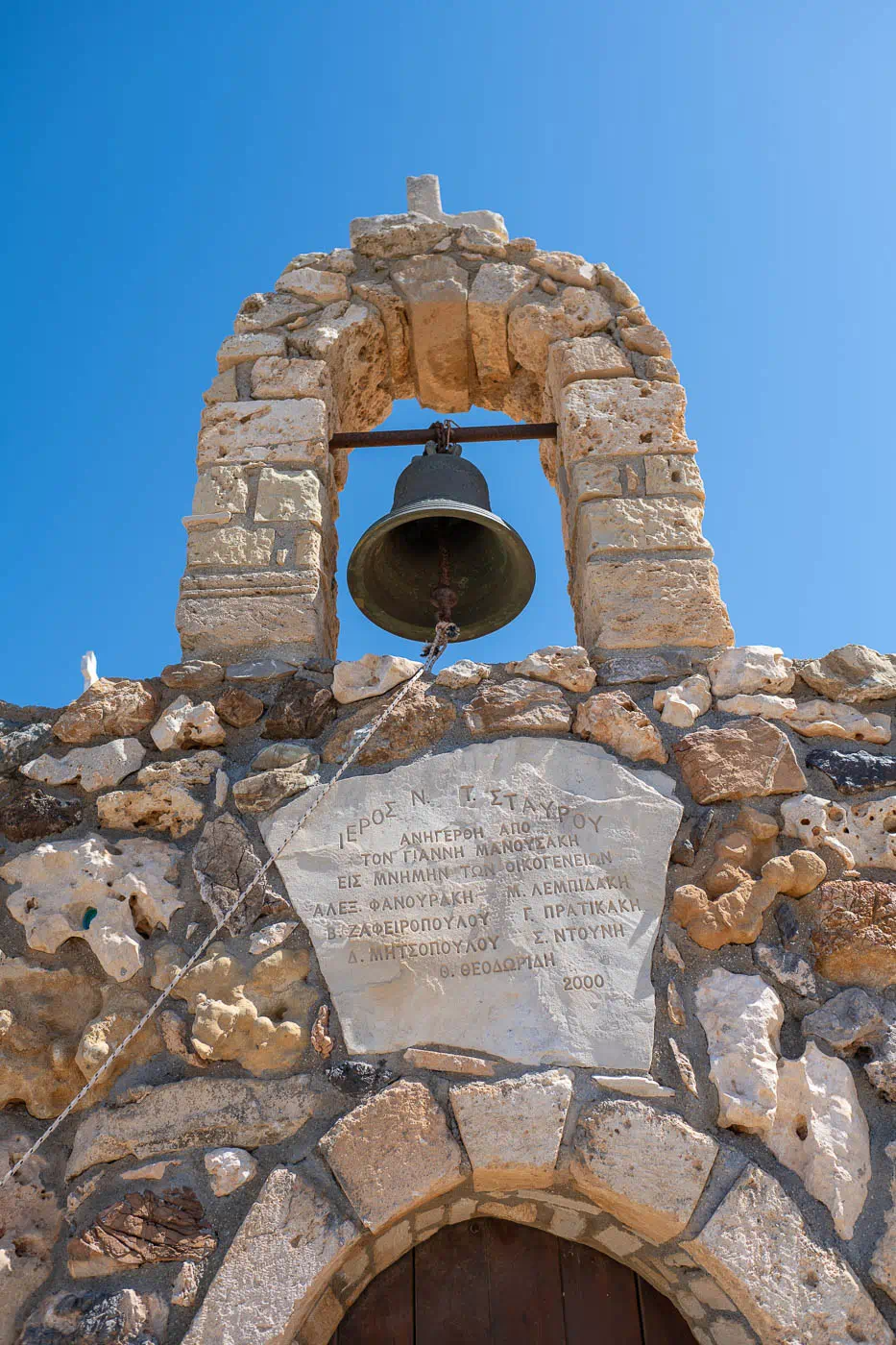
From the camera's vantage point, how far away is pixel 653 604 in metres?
3.42

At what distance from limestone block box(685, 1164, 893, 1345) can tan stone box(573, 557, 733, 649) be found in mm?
1527

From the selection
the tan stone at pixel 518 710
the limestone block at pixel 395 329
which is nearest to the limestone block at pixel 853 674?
the tan stone at pixel 518 710

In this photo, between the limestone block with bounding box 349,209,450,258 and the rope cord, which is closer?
the rope cord

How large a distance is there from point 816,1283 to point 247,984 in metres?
1.38

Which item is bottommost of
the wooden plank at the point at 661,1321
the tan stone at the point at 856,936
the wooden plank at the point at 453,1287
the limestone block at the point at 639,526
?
the wooden plank at the point at 661,1321

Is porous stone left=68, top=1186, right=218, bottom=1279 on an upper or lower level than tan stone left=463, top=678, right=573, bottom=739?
lower

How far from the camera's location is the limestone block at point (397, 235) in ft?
14.3

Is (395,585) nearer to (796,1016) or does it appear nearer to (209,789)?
(209,789)

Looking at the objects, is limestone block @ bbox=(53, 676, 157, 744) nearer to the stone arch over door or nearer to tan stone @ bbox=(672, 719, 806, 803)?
the stone arch over door

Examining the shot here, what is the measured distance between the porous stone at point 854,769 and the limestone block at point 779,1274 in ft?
3.47

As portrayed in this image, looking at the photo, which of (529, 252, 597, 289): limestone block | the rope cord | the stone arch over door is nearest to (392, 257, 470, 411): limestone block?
the stone arch over door

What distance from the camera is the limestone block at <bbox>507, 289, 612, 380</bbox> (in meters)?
4.14

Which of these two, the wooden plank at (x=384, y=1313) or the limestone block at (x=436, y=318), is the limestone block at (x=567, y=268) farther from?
the wooden plank at (x=384, y=1313)

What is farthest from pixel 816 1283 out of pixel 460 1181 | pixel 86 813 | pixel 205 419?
pixel 205 419
